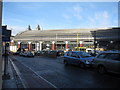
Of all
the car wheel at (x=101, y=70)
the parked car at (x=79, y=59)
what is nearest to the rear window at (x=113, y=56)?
the car wheel at (x=101, y=70)

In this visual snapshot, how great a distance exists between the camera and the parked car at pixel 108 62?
25.8ft

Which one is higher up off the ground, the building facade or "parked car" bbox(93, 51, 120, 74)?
the building facade

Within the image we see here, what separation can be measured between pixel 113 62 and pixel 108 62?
40cm

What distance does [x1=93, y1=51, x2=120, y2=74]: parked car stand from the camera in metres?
7.86

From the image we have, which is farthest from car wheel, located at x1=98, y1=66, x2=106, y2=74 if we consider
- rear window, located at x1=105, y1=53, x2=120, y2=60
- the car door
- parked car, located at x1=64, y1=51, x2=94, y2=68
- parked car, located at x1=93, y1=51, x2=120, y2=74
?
parked car, located at x1=64, y1=51, x2=94, y2=68

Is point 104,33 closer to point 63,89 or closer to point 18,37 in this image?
point 18,37

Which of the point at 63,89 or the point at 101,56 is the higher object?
the point at 101,56

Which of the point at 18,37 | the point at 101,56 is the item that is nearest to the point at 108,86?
the point at 101,56

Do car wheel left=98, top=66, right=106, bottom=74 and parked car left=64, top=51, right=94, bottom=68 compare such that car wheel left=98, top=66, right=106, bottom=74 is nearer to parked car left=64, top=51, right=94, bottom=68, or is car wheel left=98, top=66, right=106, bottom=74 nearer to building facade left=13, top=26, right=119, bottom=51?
parked car left=64, top=51, right=94, bottom=68

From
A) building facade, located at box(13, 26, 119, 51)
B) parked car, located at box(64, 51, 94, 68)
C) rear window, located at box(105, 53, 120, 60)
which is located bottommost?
parked car, located at box(64, 51, 94, 68)

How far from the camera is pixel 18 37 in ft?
288

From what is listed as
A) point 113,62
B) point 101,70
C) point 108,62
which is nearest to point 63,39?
point 101,70

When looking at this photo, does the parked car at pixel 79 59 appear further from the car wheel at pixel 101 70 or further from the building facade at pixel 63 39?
the building facade at pixel 63 39

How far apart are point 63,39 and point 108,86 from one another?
237ft
